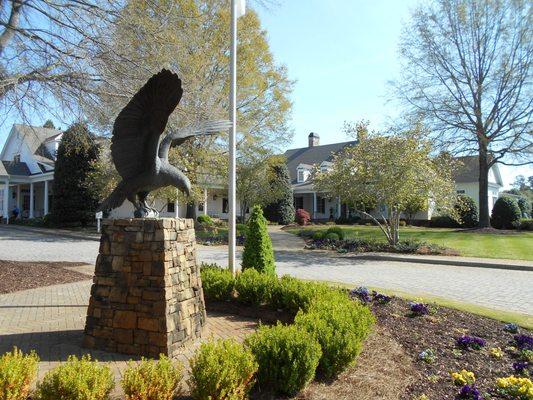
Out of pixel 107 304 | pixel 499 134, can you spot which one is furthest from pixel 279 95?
pixel 107 304

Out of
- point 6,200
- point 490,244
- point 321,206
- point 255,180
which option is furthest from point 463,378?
point 6,200

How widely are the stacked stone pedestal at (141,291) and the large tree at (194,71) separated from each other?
5960 mm

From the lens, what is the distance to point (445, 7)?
26.7 meters

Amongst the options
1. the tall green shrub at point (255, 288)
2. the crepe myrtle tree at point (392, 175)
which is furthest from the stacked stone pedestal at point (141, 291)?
the crepe myrtle tree at point (392, 175)

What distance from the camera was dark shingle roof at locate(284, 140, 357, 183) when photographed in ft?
140

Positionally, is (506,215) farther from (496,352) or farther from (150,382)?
(150,382)

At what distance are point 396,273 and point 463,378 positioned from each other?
835 centimetres

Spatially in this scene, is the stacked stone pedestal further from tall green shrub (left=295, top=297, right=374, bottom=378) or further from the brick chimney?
the brick chimney

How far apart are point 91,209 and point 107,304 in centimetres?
2563

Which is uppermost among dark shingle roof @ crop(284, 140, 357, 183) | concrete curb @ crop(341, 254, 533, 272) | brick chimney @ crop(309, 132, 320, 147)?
brick chimney @ crop(309, 132, 320, 147)

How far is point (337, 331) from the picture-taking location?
4453 mm

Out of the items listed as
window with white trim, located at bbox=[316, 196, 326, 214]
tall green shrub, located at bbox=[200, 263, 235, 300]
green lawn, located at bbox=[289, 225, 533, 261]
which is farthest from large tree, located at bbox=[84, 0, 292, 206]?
window with white trim, located at bbox=[316, 196, 326, 214]

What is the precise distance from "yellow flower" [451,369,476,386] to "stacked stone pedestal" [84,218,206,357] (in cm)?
308

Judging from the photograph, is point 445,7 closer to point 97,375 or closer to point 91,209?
point 91,209
